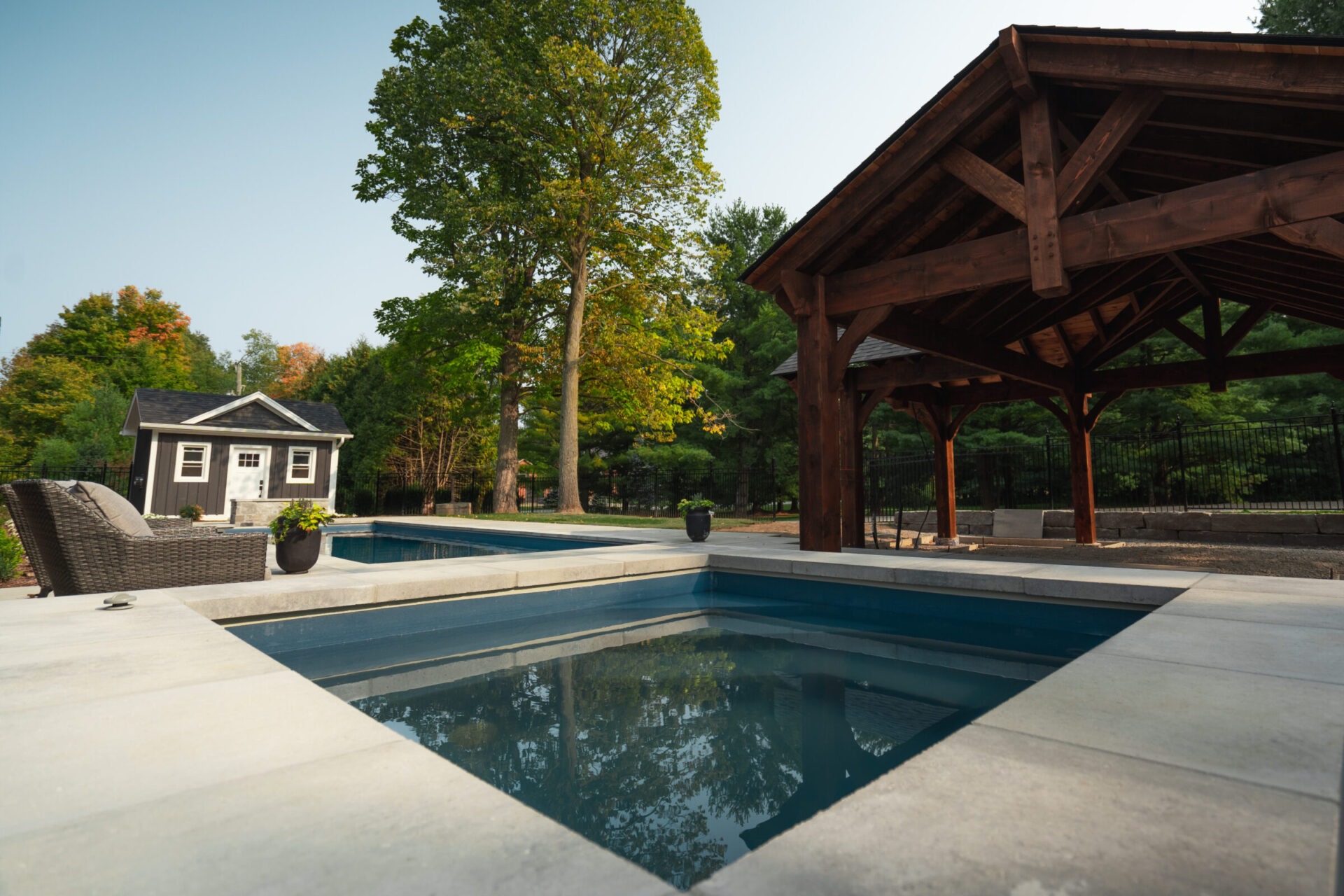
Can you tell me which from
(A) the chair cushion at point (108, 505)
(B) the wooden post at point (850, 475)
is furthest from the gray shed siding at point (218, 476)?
(B) the wooden post at point (850, 475)

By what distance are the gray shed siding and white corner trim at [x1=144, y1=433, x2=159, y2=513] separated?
1.7 inches

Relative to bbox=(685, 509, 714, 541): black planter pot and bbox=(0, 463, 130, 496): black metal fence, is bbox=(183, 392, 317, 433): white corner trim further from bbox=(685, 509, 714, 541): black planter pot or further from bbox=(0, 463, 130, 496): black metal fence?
bbox=(685, 509, 714, 541): black planter pot

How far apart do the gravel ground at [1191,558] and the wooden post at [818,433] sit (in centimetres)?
158

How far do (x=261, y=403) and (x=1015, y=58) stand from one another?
2223 cm

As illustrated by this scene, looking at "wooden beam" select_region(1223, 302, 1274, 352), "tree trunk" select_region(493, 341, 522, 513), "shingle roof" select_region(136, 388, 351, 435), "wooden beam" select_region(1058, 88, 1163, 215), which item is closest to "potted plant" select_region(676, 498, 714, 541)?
"wooden beam" select_region(1058, 88, 1163, 215)

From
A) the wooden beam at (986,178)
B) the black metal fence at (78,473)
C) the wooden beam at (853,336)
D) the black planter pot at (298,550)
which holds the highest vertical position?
the wooden beam at (986,178)

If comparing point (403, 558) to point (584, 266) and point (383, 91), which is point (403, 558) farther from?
point (383, 91)

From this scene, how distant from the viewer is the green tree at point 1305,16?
17.4m

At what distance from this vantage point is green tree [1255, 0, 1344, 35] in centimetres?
1741

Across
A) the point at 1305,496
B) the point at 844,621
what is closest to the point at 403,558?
the point at 844,621

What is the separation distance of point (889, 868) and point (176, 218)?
35837mm

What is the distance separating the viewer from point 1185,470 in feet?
49.9

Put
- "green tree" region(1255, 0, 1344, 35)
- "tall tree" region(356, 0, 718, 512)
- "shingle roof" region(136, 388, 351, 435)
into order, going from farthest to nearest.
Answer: "shingle roof" region(136, 388, 351, 435) < "green tree" region(1255, 0, 1344, 35) < "tall tree" region(356, 0, 718, 512)

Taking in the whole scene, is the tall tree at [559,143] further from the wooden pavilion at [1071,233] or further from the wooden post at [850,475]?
the wooden pavilion at [1071,233]
